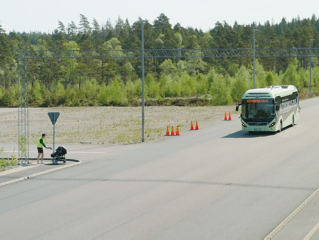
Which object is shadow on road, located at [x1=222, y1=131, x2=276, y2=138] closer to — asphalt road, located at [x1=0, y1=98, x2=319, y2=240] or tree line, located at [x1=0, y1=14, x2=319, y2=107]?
asphalt road, located at [x1=0, y1=98, x2=319, y2=240]

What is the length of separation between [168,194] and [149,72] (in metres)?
115

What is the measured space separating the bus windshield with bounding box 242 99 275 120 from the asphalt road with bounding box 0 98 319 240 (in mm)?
3779

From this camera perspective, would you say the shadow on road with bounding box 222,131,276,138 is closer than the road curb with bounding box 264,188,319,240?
No

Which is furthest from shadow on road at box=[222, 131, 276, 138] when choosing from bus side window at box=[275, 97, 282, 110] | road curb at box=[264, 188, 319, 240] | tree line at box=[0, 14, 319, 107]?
tree line at box=[0, 14, 319, 107]

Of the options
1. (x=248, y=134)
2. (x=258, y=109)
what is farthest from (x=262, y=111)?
(x=248, y=134)

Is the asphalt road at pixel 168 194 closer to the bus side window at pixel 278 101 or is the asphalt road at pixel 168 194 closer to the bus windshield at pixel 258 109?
the bus windshield at pixel 258 109

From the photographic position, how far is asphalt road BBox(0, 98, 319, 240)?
12.5 m

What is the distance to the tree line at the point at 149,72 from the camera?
86.3 metres

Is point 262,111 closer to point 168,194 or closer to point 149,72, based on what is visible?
point 168,194

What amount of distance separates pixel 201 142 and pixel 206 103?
48.5 m

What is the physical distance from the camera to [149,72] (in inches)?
5123

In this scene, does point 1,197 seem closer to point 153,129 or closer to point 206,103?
point 153,129

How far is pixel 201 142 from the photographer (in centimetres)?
3020

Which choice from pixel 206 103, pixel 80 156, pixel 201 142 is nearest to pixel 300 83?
pixel 206 103
